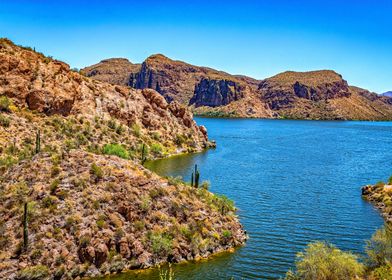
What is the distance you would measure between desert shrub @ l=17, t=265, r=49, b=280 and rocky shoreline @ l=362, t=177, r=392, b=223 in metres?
33.8

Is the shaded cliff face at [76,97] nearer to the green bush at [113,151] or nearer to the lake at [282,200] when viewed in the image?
the lake at [282,200]

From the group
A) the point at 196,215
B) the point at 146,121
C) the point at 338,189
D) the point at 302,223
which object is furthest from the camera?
the point at 146,121

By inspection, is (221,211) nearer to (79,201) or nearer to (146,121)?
(79,201)

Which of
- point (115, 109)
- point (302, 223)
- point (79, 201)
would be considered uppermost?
point (115, 109)

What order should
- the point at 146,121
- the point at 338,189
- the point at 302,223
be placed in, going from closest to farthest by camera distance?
the point at 302,223 → the point at 338,189 → the point at 146,121

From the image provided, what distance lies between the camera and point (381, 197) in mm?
48969

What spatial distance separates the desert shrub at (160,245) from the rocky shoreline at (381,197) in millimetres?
25192

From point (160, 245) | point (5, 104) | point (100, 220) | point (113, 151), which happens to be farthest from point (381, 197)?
point (5, 104)

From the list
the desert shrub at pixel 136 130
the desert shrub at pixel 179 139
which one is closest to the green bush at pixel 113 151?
the desert shrub at pixel 136 130

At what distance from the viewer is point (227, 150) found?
97250mm

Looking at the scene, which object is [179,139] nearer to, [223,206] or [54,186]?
[223,206]

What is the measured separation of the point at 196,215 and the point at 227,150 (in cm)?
6410

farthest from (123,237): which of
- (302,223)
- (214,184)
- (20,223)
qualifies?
(214,184)

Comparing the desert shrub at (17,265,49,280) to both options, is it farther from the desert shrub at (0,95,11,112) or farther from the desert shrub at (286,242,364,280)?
the desert shrub at (0,95,11,112)
